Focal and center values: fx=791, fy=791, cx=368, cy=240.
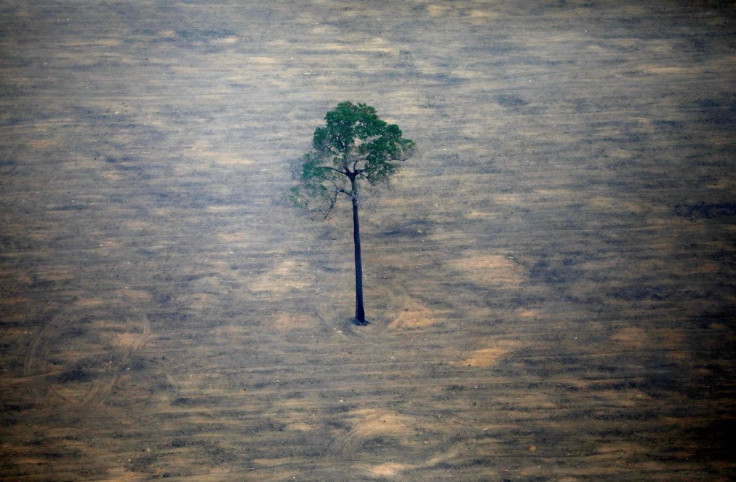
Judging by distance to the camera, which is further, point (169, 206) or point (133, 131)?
point (133, 131)

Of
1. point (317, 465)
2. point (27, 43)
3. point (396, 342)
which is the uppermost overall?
point (27, 43)

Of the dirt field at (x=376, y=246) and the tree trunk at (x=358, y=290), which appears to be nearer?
the dirt field at (x=376, y=246)

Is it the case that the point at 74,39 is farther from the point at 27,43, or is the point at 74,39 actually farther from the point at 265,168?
the point at 265,168

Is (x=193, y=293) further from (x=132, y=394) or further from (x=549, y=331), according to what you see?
(x=549, y=331)

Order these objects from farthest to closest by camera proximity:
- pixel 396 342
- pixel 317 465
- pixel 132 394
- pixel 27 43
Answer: pixel 27 43 → pixel 396 342 → pixel 132 394 → pixel 317 465

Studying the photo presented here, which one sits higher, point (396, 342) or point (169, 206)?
point (169, 206)

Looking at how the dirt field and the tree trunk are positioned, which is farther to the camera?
the tree trunk

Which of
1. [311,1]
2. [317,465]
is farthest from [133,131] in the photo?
[317,465]

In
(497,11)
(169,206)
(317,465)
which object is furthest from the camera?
(497,11)
